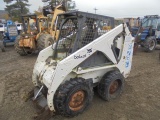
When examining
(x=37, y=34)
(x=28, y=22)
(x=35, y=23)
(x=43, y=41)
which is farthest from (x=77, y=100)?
(x=28, y=22)

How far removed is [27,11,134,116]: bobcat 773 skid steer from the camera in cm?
296

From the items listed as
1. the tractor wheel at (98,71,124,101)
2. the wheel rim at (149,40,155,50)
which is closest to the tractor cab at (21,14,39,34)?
the tractor wheel at (98,71,124,101)

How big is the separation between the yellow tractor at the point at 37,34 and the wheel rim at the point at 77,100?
206 inches

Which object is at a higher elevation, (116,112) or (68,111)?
(68,111)

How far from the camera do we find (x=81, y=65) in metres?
3.28

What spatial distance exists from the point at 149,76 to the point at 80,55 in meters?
3.44

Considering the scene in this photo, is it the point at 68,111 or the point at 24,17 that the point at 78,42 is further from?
the point at 24,17

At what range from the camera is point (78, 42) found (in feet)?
10.9

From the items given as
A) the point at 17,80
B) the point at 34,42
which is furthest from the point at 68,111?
the point at 34,42

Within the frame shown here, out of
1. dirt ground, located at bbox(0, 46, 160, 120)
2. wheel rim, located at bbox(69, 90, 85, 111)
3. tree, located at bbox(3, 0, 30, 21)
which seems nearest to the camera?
wheel rim, located at bbox(69, 90, 85, 111)

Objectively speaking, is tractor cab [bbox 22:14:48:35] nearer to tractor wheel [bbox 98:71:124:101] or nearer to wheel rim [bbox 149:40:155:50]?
tractor wheel [bbox 98:71:124:101]

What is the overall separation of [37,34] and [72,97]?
6.27m

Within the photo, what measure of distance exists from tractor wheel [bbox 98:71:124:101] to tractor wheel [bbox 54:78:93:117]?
48cm

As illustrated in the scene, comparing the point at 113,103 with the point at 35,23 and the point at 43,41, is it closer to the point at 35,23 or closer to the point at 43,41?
the point at 43,41
